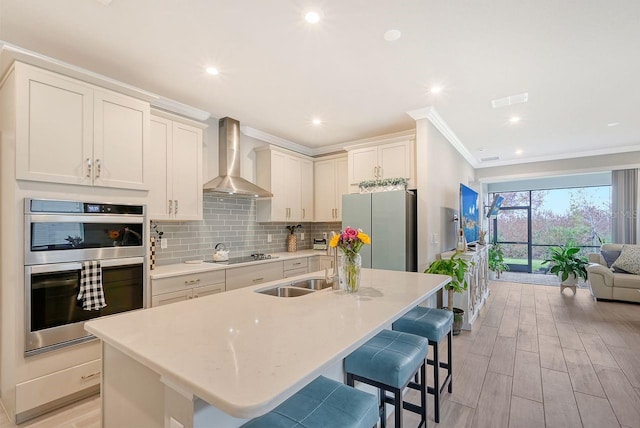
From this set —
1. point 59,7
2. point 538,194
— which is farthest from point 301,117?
point 538,194

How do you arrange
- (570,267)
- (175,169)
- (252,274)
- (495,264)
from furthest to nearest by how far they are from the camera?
1. (495,264)
2. (570,267)
3. (252,274)
4. (175,169)

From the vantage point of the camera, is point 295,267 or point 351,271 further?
point 295,267

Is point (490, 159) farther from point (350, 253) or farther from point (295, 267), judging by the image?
point (350, 253)

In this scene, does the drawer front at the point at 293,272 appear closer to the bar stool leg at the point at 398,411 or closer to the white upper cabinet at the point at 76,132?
the white upper cabinet at the point at 76,132

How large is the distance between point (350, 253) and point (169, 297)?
72.1 inches

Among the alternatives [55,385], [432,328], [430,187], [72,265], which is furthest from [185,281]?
[430,187]

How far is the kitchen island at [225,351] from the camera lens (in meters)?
0.82

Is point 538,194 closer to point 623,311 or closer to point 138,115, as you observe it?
point 623,311

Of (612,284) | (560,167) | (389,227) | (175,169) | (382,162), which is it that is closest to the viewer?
(175,169)

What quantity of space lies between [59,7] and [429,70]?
262 centimetres

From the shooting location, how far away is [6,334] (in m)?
2.06

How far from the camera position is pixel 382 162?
163 inches

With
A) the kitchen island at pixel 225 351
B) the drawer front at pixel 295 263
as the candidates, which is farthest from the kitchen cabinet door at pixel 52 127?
the drawer front at pixel 295 263

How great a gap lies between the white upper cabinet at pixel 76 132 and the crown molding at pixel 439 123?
2.81m
